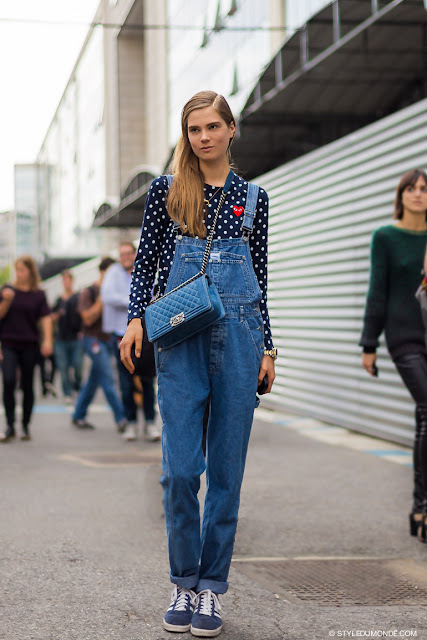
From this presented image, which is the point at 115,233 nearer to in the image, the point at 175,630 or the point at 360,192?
the point at 360,192

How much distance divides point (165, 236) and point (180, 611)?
138 centimetres

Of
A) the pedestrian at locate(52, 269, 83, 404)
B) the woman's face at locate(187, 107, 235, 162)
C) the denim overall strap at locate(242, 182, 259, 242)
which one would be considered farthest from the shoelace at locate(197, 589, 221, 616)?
the pedestrian at locate(52, 269, 83, 404)

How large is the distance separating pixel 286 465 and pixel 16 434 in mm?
3397

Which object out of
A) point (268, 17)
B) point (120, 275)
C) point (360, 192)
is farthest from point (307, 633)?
point (268, 17)

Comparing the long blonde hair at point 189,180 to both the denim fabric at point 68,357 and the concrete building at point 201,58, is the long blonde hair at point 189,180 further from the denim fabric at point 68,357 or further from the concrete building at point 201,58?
the concrete building at point 201,58

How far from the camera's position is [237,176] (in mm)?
3537

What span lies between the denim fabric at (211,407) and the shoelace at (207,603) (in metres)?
0.02

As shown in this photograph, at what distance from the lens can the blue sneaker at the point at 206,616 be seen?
3.23m

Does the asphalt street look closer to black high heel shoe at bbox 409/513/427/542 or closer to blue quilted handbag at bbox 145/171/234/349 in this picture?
black high heel shoe at bbox 409/513/427/542

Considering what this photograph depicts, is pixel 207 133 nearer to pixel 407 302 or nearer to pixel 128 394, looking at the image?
pixel 407 302

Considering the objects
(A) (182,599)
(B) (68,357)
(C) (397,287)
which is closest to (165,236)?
(A) (182,599)

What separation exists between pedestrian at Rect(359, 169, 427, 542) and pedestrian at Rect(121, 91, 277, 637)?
1.60 metres

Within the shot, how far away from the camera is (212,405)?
3.37m

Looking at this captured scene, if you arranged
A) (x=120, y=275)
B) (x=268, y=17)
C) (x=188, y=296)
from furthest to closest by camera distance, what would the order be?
(x=268, y=17), (x=120, y=275), (x=188, y=296)
